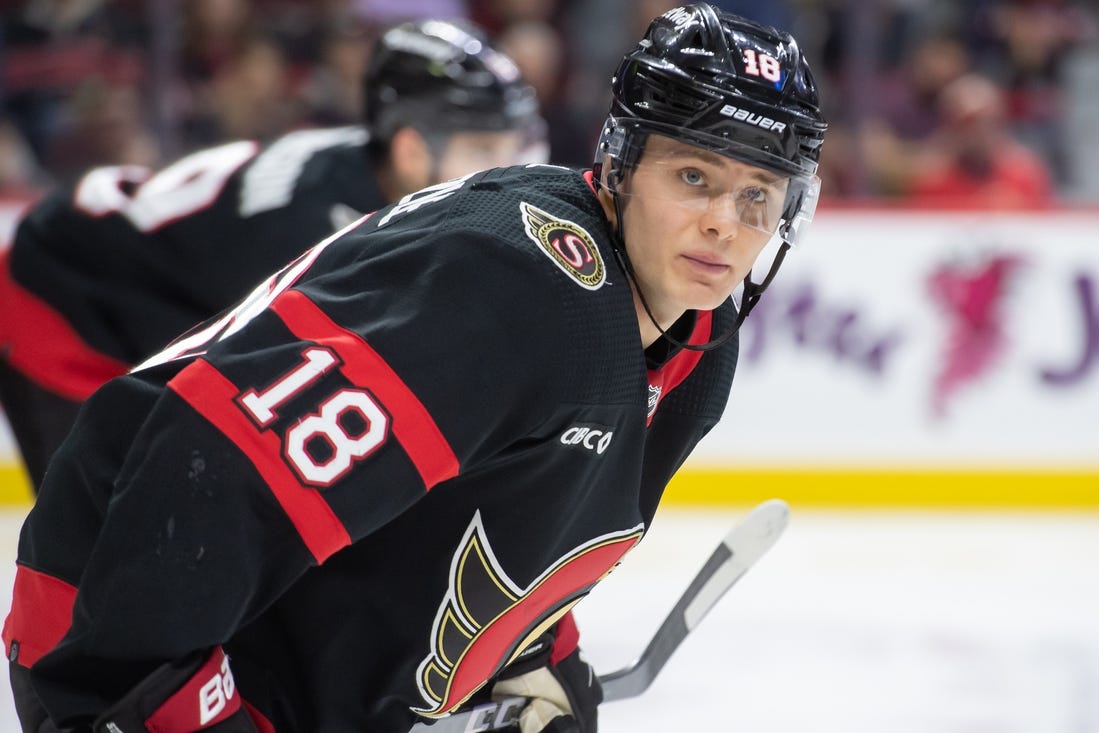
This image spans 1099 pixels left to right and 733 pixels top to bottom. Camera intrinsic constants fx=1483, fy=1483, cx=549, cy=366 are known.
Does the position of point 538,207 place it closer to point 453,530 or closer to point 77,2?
A: point 453,530

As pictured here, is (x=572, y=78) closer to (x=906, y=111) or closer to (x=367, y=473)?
(x=906, y=111)

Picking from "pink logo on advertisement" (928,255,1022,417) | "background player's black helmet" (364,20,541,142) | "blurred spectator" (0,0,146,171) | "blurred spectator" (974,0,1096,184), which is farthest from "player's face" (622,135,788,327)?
"blurred spectator" (974,0,1096,184)

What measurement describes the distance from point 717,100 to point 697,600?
27.1 inches

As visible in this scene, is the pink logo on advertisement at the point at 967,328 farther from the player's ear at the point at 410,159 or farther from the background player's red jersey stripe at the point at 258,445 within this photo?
the background player's red jersey stripe at the point at 258,445

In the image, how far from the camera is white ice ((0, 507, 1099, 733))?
284cm

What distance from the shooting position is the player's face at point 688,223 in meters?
1.35

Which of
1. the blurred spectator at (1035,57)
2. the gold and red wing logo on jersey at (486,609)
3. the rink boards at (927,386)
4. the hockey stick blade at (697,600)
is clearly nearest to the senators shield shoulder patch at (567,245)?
the gold and red wing logo on jersey at (486,609)

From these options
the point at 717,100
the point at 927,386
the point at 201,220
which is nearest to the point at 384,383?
the point at 717,100

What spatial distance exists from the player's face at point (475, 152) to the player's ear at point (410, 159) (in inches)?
0.9

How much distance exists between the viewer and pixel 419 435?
1.12 m

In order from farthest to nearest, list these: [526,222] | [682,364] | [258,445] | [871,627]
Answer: [871,627], [682,364], [526,222], [258,445]

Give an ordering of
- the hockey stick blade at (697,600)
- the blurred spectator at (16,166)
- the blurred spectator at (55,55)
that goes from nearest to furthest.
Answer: the hockey stick blade at (697,600), the blurred spectator at (16,166), the blurred spectator at (55,55)

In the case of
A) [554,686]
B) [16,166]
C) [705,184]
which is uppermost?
[705,184]

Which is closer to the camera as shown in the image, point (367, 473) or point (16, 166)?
point (367, 473)
